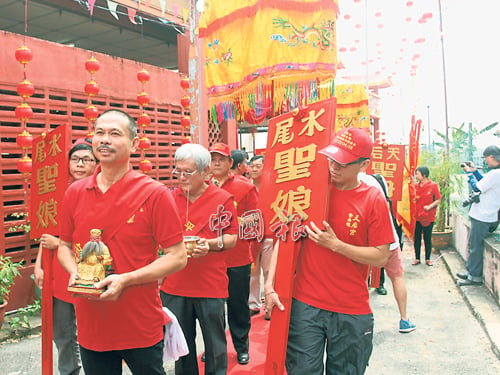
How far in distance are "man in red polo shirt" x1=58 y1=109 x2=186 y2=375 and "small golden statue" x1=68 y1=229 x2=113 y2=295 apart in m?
0.05

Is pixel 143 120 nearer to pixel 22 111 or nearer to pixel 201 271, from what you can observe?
pixel 22 111

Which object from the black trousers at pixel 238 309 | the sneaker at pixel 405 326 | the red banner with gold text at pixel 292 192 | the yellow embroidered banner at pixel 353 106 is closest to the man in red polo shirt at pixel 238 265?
the black trousers at pixel 238 309

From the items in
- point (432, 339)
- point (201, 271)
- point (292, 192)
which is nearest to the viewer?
point (292, 192)

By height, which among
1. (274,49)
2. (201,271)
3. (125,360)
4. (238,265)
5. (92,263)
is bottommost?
(125,360)

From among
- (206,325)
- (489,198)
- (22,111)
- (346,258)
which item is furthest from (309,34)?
(489,198)

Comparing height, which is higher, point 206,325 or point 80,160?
point 80,160

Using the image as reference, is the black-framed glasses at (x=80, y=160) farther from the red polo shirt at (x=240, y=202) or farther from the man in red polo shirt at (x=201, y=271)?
the red polo shirt at (x=240, y=202)

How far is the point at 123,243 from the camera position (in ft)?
6.15

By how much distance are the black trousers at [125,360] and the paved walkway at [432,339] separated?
1.67 m

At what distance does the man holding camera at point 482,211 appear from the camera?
559 centimetres

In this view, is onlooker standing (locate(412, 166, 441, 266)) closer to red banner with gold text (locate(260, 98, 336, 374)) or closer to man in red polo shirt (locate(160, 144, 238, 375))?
man in red polo shirt (locate(160, 144, 238, 375))

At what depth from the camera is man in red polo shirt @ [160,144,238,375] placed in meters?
2.83

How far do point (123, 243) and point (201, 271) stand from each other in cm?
106

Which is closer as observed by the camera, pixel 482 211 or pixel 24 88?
pixel 24 88
